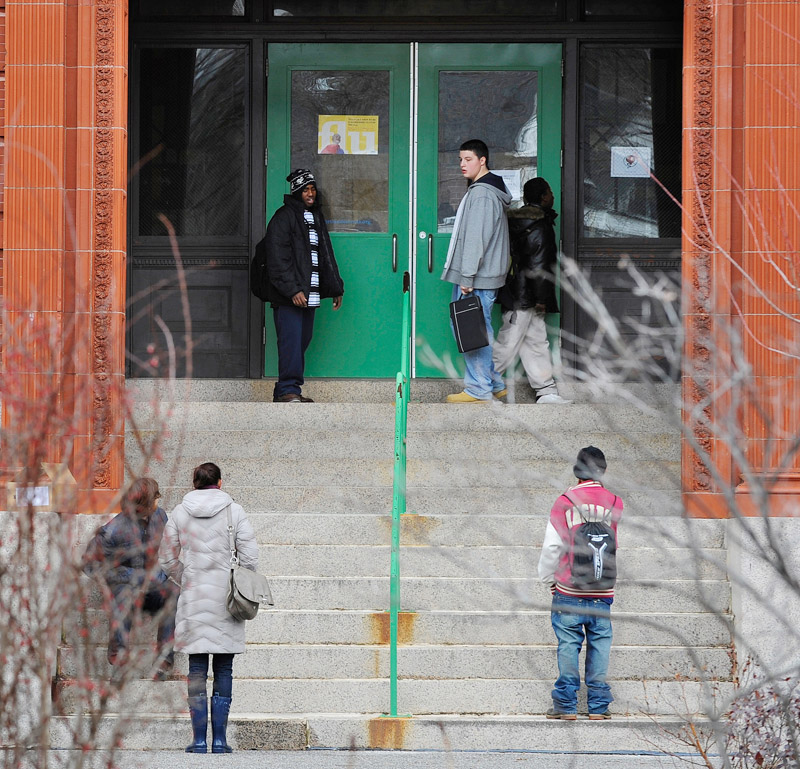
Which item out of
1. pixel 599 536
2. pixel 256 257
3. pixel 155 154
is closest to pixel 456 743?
pixel 599 536

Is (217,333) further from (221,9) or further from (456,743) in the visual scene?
(456,743)

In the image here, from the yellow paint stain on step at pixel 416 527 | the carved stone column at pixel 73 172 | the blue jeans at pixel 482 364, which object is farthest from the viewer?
the blue jeans at pixel 482 364

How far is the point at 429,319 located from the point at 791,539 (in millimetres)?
4344

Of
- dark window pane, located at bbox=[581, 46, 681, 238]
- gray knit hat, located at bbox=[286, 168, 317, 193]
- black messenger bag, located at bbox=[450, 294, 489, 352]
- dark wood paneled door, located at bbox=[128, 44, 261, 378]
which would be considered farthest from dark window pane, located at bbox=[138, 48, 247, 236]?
dark window pane, located at bbox=[581, 46, 681, 238]

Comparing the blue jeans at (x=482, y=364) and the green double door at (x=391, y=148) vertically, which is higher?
the green double door at (x=391, y=148)

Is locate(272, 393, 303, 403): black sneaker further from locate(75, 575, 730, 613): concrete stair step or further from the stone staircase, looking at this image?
locate(75, 575, 730, 613): concrete stair step

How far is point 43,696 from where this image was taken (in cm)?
360

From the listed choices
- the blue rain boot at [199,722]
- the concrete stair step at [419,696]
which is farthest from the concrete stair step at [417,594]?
the blue rain boot at [199,722]

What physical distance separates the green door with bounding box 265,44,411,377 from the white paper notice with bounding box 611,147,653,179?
6.01 feet

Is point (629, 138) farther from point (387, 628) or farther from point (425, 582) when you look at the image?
point (387, 628)

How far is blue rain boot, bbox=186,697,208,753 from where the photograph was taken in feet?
25.2

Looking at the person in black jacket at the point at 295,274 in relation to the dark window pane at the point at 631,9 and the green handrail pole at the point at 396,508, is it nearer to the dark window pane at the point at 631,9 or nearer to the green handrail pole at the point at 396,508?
the green handrail pole at the point at 396,508

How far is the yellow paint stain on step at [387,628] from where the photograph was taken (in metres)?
8.75

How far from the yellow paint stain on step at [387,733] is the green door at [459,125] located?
4758mm
